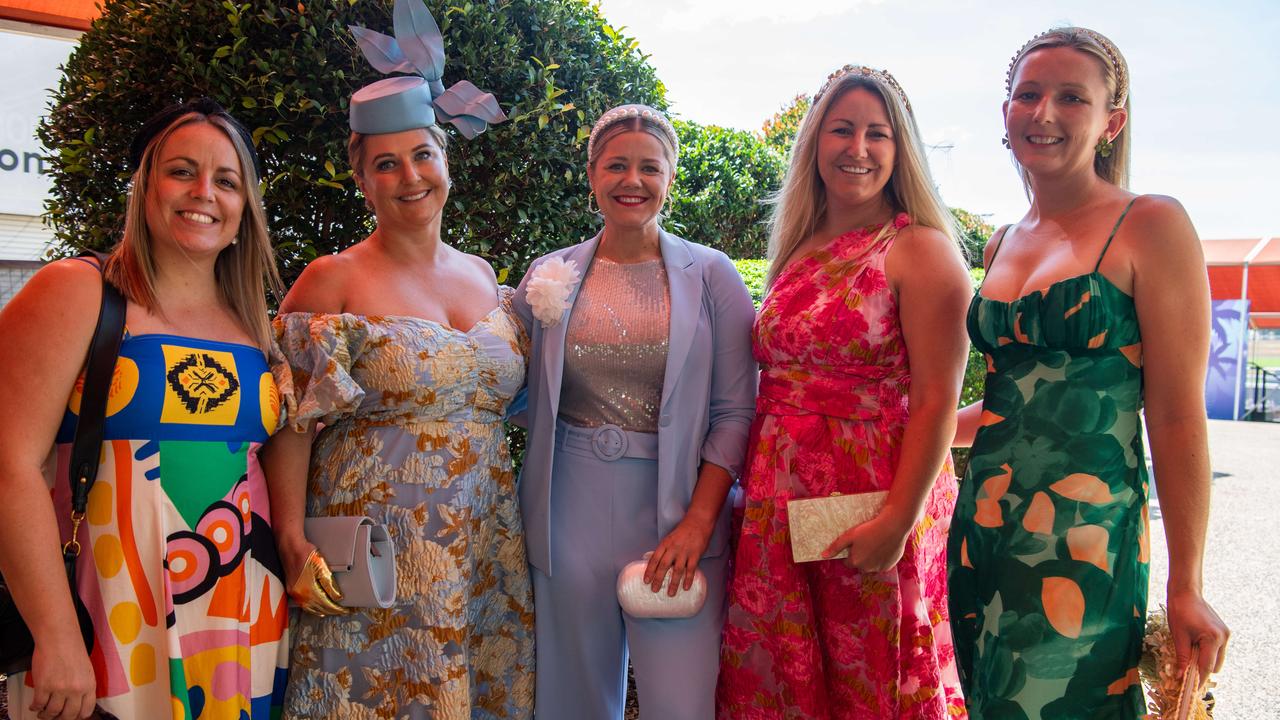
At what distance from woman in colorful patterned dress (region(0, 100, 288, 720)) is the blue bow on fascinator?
0.38 meters

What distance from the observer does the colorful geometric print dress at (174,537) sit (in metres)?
1.90

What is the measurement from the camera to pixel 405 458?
2.30m

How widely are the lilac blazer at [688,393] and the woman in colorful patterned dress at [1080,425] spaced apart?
0.68 m

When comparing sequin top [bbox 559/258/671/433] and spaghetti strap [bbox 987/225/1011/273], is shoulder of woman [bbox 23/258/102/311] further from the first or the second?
spaghetti strap [bbox 987/225/1011/273]

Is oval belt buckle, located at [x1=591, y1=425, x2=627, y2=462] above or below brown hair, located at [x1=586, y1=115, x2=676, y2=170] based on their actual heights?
below

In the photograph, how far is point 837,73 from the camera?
241cm

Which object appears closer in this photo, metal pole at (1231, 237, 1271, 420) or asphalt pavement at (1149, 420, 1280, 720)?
asphalt pavement at (1149, 420, 1280, 720)

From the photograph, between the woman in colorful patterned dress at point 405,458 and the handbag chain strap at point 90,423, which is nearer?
the handbag chain strap at point 90,423

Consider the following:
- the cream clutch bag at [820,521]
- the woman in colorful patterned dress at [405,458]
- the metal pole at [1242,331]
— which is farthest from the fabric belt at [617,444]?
the metal pole at [1242,331]

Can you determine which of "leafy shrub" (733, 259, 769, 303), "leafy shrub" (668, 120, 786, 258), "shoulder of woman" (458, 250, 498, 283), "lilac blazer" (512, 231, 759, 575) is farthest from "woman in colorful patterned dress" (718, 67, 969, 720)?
"leafy shrub" (668, 120, 786, 258)

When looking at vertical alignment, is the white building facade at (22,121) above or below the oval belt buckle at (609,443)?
above

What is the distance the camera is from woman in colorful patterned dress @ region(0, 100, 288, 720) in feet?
5.98

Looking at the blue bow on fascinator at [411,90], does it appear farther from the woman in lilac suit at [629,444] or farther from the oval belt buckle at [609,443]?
the oval belt buckle at [609,443]

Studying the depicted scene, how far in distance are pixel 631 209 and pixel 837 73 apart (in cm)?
73
